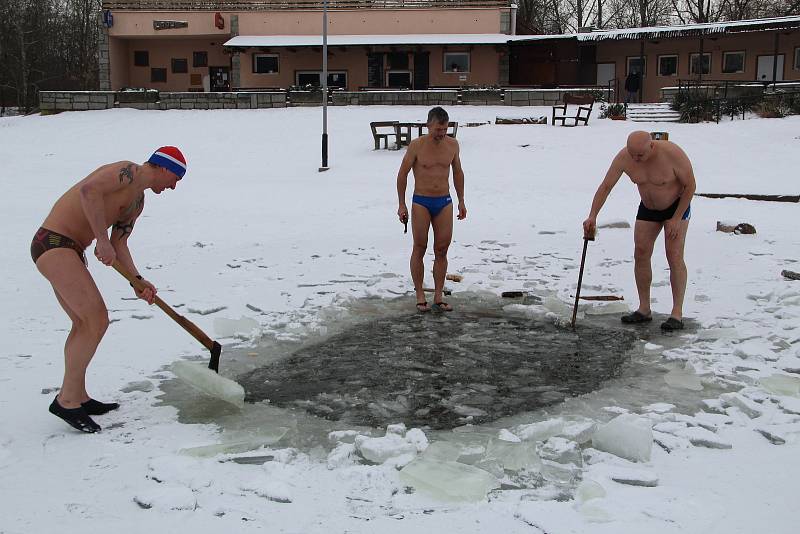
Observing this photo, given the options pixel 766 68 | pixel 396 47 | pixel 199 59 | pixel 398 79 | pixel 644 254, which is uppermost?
pixel 396 47

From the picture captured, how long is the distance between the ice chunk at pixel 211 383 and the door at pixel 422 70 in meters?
34.7

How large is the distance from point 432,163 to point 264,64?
3391 cm

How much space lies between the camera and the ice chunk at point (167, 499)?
349 cm

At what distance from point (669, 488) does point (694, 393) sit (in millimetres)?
1482

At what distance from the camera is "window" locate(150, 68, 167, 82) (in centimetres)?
4084

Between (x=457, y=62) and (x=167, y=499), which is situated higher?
(x=457, y=62)

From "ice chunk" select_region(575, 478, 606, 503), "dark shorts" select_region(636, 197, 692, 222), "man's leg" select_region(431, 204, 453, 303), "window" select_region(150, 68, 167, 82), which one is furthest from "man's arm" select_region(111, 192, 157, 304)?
"window" select_region(150, 68, 167, 82)

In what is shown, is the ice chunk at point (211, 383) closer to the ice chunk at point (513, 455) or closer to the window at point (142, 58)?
the ice chunk at point (513, 455)

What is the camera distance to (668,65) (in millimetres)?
36375

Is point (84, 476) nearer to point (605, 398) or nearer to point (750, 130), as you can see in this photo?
point (605, 398)

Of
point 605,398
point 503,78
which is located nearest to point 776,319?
point 605,398

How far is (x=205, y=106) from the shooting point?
32125 mm

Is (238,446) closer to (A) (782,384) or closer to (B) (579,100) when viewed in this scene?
(A) (782,384)

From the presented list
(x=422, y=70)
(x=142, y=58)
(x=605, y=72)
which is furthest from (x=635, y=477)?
(x=142, y=58)
